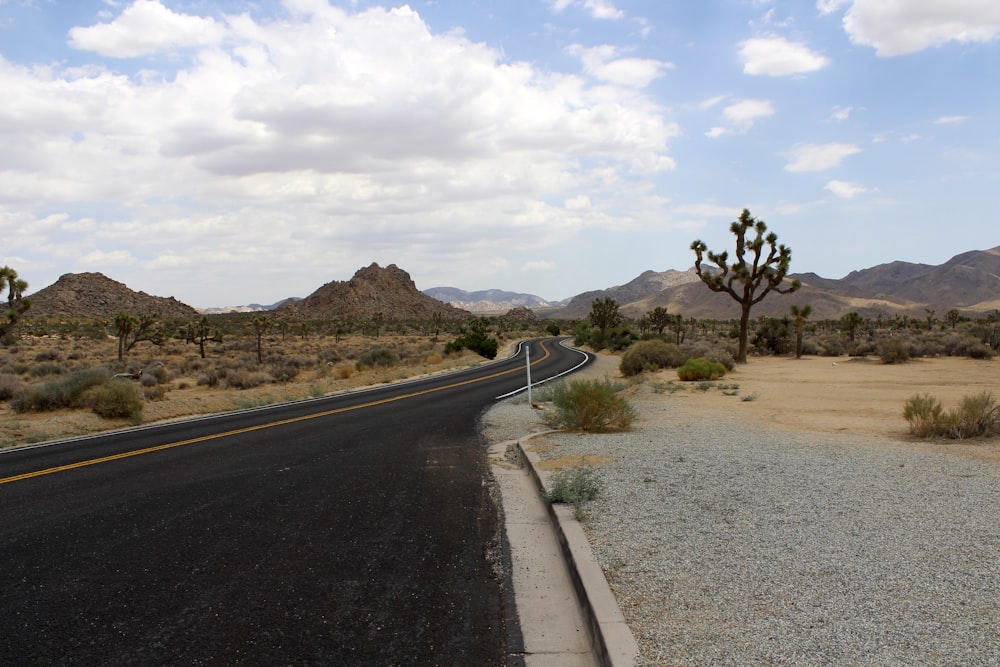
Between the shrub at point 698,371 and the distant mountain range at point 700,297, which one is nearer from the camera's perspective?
the shrub at point 698,371

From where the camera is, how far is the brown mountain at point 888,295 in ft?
442

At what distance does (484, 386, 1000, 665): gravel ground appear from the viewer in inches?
148

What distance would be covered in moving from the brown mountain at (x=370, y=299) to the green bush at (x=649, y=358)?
11004 centimetres

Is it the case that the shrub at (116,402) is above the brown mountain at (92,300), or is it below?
below

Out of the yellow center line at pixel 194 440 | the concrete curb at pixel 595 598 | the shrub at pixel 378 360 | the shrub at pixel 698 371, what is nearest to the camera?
the concrete curb at pixel 595 598

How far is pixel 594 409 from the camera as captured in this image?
12.5 metres

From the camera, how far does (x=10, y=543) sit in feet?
20.6

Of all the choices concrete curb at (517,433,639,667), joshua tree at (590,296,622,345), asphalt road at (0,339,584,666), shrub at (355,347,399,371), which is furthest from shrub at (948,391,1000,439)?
joshua tree at (590,296,622,345)

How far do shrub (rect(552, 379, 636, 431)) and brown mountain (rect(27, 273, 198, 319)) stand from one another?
313ft

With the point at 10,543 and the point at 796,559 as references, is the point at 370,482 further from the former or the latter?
the point at 796,559

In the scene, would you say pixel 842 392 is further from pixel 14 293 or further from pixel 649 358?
pixel 14 293

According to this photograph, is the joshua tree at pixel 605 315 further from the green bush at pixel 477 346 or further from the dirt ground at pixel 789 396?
the dirt ground at pixel 789 396

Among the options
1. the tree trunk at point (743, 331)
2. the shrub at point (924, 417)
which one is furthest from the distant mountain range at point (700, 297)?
the shrub at point (924, 417)

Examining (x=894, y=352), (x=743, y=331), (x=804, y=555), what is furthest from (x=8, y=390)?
(x=894, y=352)
